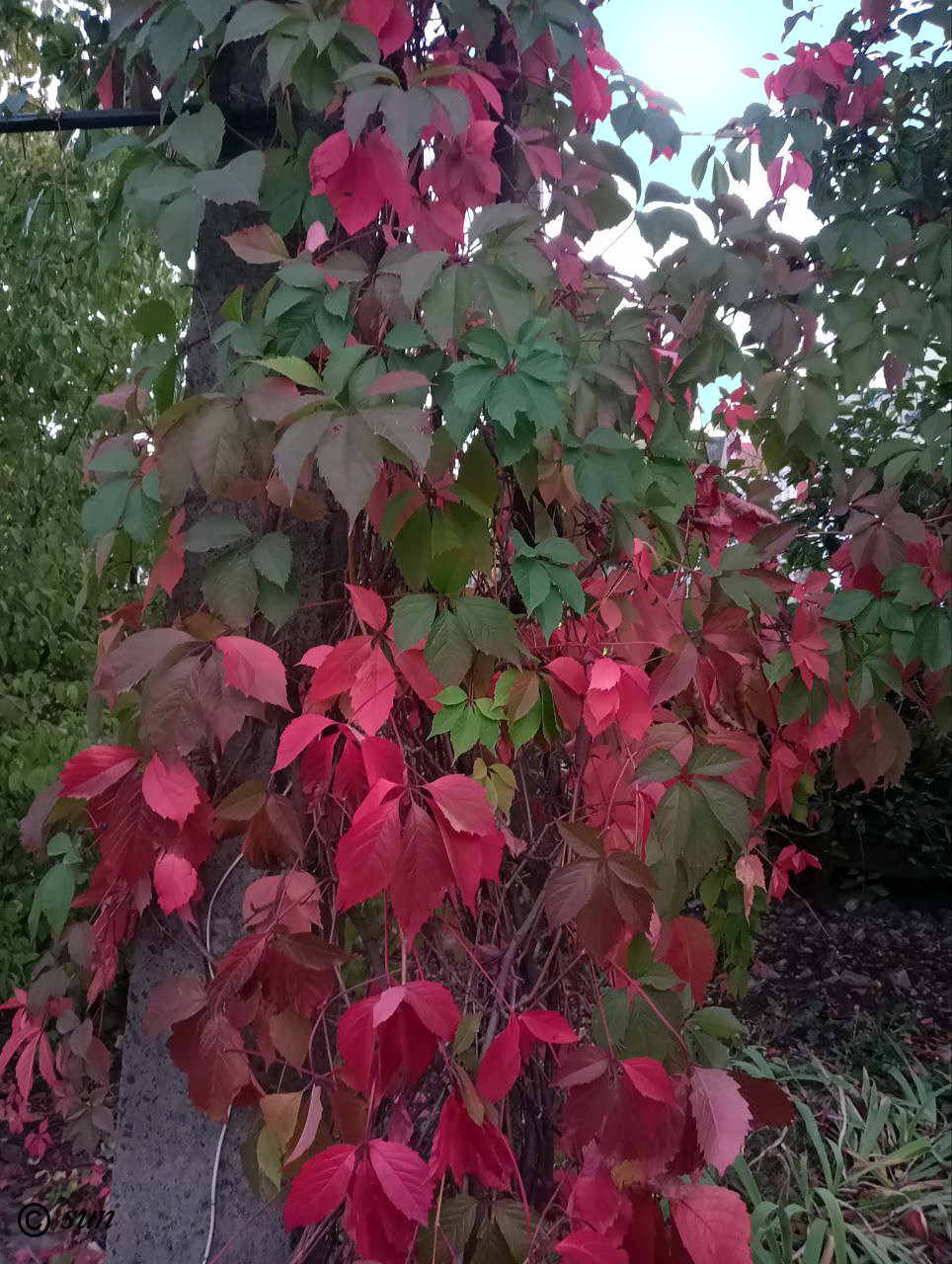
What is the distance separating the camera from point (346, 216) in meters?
1.14

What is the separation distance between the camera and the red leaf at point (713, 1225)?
1.07 m

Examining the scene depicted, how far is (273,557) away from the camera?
1126 mm

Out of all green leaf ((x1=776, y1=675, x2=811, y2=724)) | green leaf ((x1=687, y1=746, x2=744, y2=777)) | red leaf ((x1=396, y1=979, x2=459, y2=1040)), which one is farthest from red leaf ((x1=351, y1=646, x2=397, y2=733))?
green leaf ((x1=776, y1=675, x2=811, y2=724))

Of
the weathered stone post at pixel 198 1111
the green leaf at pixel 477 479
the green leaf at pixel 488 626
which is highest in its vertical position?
the green leaf at pixel 477 479

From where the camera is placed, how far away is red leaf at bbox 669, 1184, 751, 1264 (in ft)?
3.50

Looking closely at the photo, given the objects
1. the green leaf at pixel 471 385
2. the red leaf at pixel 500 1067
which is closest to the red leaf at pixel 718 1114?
the red leaf at pixel 500 1067

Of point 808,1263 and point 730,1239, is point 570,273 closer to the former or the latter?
point 730,1239

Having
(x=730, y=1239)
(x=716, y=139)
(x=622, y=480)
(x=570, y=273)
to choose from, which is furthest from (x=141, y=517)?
(x=716, y=139)

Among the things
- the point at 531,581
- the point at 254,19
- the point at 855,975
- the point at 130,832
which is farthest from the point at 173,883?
the point at 855,975

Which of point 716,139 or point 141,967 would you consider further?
point 716,139

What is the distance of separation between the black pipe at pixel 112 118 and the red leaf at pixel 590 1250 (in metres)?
1.39

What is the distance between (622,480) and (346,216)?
1.47ft

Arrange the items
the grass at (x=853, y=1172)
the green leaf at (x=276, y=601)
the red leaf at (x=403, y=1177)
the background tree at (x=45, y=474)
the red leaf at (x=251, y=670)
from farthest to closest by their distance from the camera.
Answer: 1. the background tree at (x=45, y=474)
2. the grass at (x=853, y=1172)
3. the green leaf at (x=276, y=601)
4. the red leaf at (x=251, y=670)
5. the red leaf at (x=403, y=1177)

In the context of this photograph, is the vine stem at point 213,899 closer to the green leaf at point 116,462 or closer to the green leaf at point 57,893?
the green leaf at point 57,893
